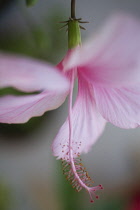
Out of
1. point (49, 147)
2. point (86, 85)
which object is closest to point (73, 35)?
point (86, 85)

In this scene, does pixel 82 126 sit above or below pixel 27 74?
below

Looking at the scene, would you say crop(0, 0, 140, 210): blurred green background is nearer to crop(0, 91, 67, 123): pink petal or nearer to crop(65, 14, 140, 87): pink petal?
crop(0, 91, 67, 123): pink petal

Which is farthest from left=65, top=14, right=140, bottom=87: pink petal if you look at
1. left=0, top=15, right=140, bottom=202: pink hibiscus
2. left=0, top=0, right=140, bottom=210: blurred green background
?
left=0, top=0, right=140, bottom=210: blurred green background

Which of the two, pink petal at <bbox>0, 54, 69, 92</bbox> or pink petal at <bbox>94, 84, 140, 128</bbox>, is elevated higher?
pink petal at <bbox>0, 54, 69, 92</bbox>

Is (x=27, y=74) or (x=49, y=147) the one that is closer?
(x=27, y=74)

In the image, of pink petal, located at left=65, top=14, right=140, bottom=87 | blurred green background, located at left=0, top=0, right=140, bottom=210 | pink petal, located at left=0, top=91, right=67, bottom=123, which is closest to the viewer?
pink petal, located at left=65, top=14, right=140, bottom=87

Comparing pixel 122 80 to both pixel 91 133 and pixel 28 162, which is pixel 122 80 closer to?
pixel 91 133

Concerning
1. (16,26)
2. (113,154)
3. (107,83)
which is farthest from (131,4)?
(107,83)

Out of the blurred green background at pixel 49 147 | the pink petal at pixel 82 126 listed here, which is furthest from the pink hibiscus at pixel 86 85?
the blurred green background at pixel 49 147

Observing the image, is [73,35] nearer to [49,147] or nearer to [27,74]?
[27,74]
